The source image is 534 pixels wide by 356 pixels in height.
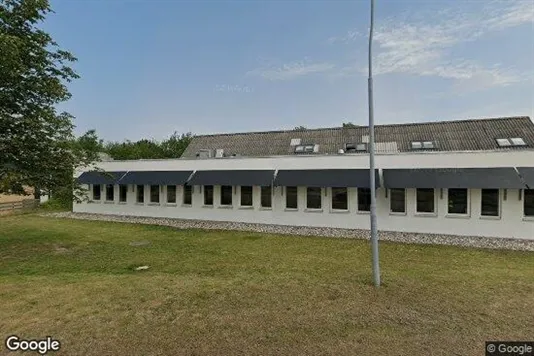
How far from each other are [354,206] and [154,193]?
1381cm

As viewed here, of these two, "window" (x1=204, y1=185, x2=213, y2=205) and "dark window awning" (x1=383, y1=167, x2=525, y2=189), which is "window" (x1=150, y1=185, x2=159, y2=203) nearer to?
"window" (x1=204, y1=185, x2=213, y2=205)

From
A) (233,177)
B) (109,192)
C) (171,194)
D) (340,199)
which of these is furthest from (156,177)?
(340,199)

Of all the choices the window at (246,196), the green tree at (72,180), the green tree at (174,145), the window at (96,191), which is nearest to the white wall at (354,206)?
the window at (246,196)

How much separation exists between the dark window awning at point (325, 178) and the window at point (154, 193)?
930 cm

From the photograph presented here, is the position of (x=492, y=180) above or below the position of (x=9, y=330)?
above

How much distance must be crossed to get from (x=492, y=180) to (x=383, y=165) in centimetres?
489

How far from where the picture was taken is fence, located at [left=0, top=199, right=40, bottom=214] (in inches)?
1090

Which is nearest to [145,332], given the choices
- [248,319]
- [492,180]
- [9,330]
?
[248,319]

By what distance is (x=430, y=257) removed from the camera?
12.3 m

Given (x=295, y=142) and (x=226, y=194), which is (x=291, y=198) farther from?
(x=295, y=142)

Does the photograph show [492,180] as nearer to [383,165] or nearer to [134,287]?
[383,165]

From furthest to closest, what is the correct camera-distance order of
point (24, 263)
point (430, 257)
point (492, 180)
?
point (492, 180) → point (430, 257) → point (24, 263)

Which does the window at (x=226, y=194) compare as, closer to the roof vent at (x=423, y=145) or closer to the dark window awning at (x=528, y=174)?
the roof vent at (x=423, y=145)

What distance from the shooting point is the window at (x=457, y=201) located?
1638 cm
